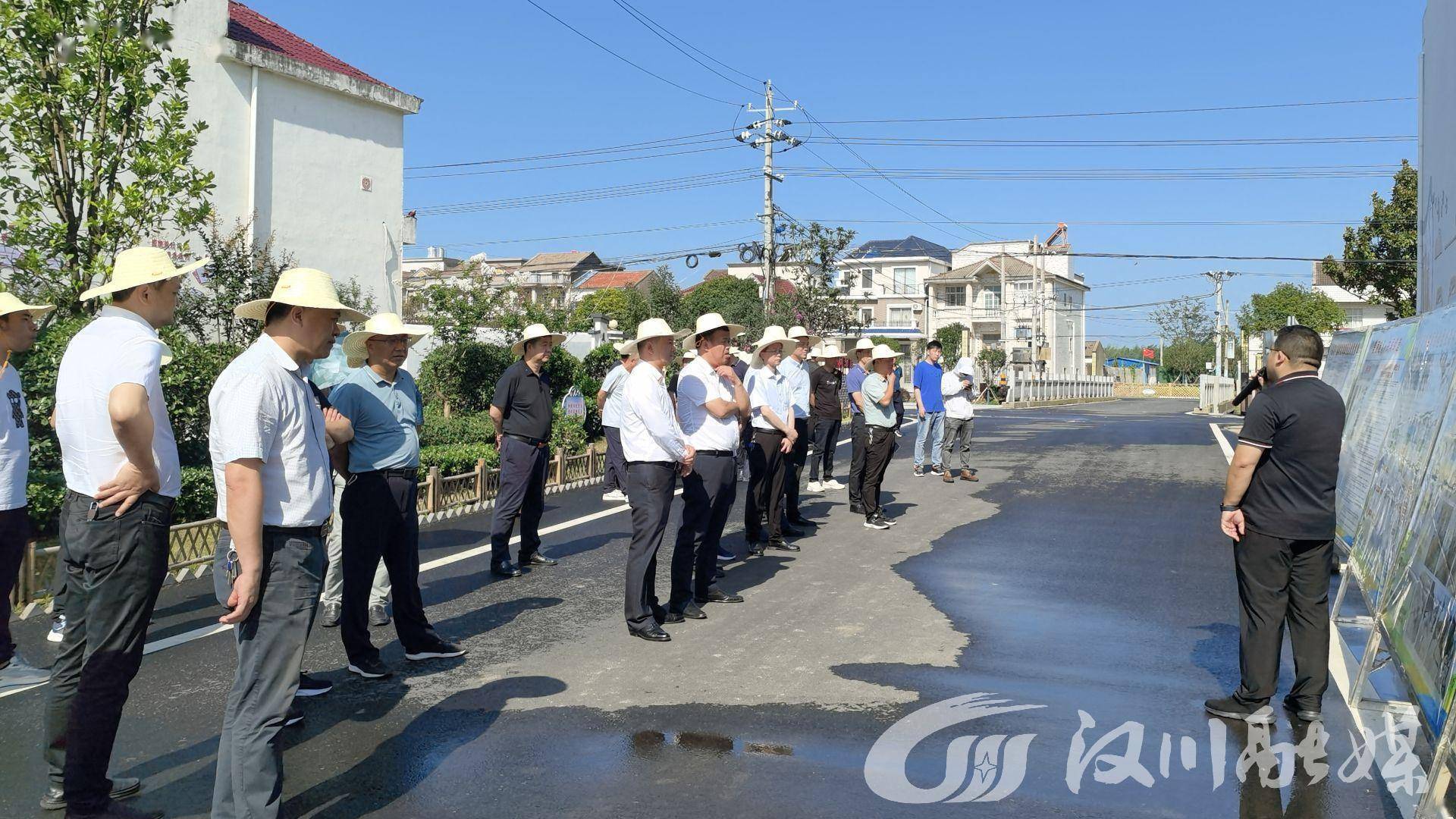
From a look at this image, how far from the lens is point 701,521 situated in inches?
296

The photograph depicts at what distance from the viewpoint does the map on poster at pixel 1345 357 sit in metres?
10.2

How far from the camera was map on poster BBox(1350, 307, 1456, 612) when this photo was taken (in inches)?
240

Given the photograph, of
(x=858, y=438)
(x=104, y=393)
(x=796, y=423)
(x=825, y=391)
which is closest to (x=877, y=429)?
(x=858, y=438)

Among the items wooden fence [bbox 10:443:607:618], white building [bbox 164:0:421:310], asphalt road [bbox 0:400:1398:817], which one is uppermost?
white building [bbox 164:0:421:310]

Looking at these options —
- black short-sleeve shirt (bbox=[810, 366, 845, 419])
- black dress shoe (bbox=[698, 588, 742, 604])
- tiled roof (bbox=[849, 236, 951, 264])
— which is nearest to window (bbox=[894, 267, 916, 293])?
tiled roof (bbox=[849, 236, 951, 264])

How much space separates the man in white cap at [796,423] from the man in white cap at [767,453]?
0.16 meters

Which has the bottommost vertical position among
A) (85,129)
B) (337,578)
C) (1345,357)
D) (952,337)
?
(337,578)

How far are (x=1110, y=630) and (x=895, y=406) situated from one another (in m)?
5.57

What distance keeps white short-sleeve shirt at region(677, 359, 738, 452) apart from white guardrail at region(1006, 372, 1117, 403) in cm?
4573

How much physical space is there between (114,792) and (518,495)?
4.54 m

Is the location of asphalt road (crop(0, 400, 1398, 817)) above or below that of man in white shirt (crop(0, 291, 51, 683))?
below

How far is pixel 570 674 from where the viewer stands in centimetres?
601

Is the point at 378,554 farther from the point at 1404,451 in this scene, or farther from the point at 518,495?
the point at 1404,451

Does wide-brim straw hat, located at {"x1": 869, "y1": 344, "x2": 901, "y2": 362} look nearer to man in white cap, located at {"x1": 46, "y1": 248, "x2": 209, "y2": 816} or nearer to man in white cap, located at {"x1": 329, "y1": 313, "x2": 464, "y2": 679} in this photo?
man in white cap, located at {"x1": 329, "y1": 313, "x2": 464, "y2": 679}
